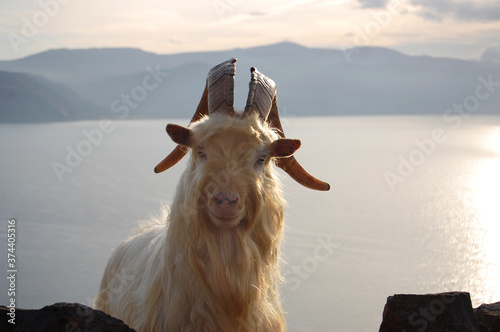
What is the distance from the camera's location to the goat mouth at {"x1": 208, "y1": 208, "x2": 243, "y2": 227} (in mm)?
3373

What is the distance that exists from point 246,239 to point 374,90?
80958mm

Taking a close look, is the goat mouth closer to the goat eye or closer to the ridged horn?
the goat eye

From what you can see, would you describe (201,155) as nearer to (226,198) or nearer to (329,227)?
(226,198)

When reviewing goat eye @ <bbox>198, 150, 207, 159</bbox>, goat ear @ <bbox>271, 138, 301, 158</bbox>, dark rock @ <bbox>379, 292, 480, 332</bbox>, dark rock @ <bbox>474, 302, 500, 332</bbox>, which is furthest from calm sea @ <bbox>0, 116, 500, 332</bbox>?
dark rock @ <bbox>474, 302, 500, 332</bbox>

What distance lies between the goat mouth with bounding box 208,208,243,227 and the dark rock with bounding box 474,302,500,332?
197 centimetres

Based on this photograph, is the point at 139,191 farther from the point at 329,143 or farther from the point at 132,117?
the point at 132,117

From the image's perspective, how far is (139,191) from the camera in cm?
1806

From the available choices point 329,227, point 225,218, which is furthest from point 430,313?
point 329,227

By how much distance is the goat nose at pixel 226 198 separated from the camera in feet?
10.9

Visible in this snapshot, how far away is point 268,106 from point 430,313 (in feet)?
6.05

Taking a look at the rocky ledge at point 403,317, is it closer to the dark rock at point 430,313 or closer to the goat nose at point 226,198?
the dark rock at point 430,313

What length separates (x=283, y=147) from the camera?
370 centimetres

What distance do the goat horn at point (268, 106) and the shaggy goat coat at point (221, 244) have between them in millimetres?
145

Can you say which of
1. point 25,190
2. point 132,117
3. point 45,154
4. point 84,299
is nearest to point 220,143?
point 84,299
